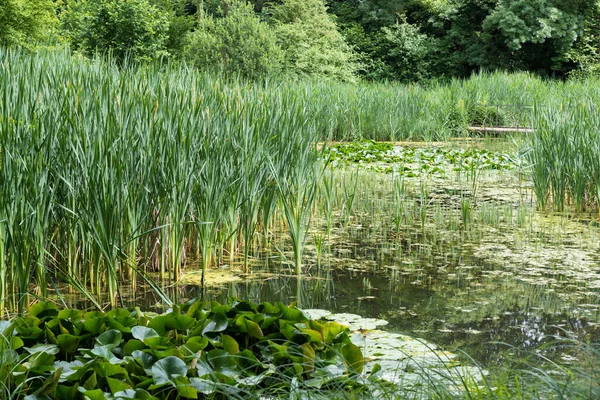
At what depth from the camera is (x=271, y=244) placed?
4871mm

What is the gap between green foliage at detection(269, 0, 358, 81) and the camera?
17203mm

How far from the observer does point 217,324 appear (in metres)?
2.54

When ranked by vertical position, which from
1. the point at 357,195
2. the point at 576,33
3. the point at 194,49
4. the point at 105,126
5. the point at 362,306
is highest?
the point at 576,33

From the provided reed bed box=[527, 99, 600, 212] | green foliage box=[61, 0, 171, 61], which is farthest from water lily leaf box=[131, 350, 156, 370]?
green foliage box=[61, 0, 171, 61]

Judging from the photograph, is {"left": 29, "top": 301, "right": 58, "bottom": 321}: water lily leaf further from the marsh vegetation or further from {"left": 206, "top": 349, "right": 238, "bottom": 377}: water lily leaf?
{"left": 206, "top": 349, "right": 238, "bottom": 377}: water lily leaf

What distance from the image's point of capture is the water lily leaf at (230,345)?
2.38 metres

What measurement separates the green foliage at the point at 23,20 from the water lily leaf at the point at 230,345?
38.9 ft

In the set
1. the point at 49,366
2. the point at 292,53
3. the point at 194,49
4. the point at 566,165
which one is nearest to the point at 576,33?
the point at 292,53

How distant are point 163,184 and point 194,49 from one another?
34.5ft

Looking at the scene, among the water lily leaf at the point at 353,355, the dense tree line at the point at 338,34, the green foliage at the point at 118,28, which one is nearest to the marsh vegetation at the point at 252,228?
the water lily leaf at the point at 353,355

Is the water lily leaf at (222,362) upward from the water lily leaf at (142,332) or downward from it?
downward

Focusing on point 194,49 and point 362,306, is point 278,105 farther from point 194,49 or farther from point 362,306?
point 194,49

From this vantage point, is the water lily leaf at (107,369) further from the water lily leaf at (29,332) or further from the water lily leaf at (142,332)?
the water lily leaf at (29,332)

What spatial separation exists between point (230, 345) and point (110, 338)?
0.41m
